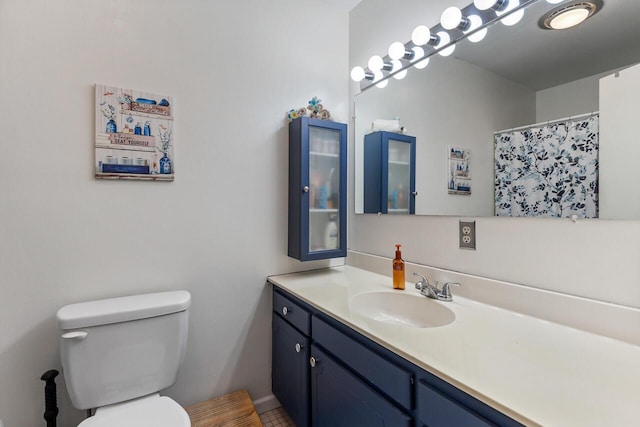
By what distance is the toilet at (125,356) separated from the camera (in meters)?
1.10

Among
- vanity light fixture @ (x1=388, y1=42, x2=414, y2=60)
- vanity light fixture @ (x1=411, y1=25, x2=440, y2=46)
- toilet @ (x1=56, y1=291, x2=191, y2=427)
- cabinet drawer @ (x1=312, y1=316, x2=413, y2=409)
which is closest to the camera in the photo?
cabinet drawer @ (x1=312, y1=316, x2=413, y2=409)

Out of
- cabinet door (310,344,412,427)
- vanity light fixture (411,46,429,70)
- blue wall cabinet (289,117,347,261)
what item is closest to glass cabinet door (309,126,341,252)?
blue wall cabinet (289,117,347,261)

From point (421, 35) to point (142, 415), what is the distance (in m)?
2.05

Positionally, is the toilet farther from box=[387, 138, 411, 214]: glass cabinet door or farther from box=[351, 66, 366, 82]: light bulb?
box=[351, 66, 366, 82]: light bulb

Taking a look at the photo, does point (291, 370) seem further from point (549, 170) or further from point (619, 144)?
point (619, 144)

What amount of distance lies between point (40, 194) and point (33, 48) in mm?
595

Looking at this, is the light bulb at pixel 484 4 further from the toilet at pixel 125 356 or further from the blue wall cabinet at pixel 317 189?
the toilet at pixel 125 356

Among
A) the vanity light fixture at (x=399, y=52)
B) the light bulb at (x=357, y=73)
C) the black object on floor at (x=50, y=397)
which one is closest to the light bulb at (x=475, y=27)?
the vanity light fixture at (x=399, y=52)

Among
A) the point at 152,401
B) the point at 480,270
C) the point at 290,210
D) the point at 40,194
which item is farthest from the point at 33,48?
the point at 480,270

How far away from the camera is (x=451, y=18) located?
52.5 inches

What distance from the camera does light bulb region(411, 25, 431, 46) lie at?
1.46 metres

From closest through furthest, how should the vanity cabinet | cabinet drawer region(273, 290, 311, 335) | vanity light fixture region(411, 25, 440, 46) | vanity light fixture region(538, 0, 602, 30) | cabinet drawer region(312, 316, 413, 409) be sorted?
the vanity cabinet → cabinet drawer region(312, 316, 413, 409) → vanity light fixture region(538, 0, 602, 30) → cabinet drawer region(273, 290, 311, 335) → vanity light fixture region(411, 25, 440, 46)

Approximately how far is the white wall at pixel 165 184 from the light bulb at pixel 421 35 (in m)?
0.58

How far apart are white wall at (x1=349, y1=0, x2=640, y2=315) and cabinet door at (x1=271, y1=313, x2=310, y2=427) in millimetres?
710
